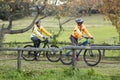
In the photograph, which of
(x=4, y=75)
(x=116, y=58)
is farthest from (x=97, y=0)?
(x=4, y=75)

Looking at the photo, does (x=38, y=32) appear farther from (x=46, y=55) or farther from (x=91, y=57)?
(x=91, y=57)

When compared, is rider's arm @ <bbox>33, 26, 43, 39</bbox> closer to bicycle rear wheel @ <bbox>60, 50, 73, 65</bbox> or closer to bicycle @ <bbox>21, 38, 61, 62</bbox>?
bicycle @ <bbox>21, 38, 61, 62</bbox>

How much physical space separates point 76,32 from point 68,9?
6.63 m

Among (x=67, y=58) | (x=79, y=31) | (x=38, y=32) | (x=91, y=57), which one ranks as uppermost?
(x=79, y=31)

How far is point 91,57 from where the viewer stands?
13234 millimetres

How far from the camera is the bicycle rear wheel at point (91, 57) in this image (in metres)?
12.9

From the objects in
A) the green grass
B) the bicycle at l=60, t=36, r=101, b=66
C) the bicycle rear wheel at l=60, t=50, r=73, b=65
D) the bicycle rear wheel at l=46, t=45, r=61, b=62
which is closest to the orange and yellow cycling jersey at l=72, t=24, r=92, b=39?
the bicycle at l=60, t=36, r=101, b=66

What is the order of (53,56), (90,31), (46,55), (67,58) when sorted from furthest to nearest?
(90,31) → (53,56) → (46,55) → (67,58)

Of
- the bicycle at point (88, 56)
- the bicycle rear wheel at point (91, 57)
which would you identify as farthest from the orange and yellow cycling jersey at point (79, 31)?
the bicycle rear wheel at point (91, 57)

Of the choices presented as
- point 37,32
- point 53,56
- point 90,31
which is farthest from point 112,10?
point 90,31

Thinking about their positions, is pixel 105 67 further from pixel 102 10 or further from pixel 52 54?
pixel 102 10

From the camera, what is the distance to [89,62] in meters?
13.1

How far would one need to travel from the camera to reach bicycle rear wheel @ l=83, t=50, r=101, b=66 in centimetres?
1294

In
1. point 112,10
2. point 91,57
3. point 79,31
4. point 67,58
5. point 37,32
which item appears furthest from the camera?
point 112,10
